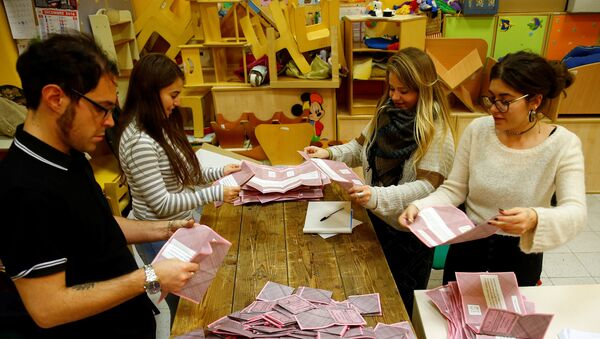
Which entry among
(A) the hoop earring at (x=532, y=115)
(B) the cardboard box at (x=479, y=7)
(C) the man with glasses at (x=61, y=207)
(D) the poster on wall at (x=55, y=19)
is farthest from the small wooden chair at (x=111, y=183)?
(B) the cardboard box at (x=479, y=7)

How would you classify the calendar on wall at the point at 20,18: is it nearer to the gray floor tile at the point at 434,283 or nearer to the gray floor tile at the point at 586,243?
the gray floor tile at the point at 434,283

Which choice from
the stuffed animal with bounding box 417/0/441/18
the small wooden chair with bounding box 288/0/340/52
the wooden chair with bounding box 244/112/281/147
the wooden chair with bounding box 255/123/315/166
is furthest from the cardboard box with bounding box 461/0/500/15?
the wooden chair with bounding box 244/112/281/147

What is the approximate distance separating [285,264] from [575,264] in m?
2.39

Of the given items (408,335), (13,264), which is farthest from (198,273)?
(408,335)

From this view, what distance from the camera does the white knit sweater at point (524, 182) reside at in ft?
4.30

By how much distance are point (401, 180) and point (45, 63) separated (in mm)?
1365

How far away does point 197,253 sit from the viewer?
49.8 inches

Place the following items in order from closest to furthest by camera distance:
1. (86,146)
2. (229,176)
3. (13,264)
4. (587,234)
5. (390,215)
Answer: (13,264) → (86,146) → (390,215) → (229,176) → (587,234)

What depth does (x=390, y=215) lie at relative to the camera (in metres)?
1.77

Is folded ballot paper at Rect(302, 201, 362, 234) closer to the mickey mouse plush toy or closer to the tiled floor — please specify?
the tiled floor

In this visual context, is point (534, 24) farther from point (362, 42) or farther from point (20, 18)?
point (20, 18)

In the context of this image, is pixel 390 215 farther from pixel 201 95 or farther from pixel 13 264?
pixel 201 95

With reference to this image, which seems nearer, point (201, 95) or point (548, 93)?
point (548, 93)

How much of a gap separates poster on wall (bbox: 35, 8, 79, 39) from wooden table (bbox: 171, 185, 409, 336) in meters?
2.01
